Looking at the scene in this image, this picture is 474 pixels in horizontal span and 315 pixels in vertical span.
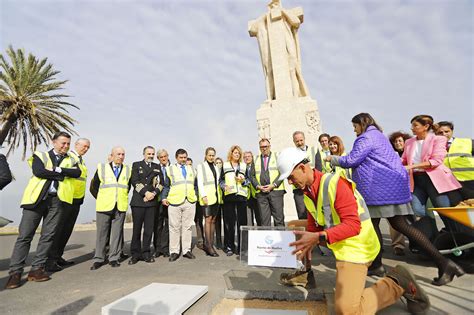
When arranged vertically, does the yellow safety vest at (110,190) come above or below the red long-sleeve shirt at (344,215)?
above

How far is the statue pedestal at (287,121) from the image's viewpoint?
8414mm

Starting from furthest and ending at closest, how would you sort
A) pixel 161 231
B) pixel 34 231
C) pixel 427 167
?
pixel 161 231 < pixel 34 231 < pixel 427 167

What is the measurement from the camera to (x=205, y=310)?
2.29 m

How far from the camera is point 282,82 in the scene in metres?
9.40

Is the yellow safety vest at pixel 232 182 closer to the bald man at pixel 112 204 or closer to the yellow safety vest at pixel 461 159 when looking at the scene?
the bald man at pixel 112 204

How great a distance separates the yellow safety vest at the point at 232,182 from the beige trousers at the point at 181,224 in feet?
2.50

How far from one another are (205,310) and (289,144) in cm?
664

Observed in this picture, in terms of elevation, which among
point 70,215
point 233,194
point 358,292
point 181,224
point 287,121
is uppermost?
point 287,121

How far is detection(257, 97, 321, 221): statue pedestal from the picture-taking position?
8.41 m

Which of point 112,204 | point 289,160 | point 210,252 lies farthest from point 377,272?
point 112,204

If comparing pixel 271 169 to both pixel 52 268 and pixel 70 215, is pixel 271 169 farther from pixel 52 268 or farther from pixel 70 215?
pixel 52 268

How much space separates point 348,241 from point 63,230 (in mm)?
4443

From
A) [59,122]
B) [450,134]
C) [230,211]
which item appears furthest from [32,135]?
[450,134]

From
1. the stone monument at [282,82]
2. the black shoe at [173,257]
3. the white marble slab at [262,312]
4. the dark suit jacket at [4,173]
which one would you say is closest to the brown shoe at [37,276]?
the dark suit jacket at [4,173]
